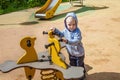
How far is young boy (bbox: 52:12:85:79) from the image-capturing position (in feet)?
17.5

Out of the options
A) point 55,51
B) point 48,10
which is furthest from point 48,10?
point 55,51

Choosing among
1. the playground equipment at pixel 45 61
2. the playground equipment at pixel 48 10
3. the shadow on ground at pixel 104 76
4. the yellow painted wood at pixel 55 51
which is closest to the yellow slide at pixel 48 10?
the playground equipment at pixel 48 10

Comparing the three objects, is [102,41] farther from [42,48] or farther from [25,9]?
[25,9]

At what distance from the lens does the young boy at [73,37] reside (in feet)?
17.5

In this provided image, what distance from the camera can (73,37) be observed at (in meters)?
5.41

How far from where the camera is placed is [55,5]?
506 inches

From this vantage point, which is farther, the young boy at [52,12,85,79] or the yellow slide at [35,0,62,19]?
the yellow slide at [35,0,62,19]

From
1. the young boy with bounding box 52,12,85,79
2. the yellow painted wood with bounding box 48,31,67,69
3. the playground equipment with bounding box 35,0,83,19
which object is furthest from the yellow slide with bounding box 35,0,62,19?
the yellow painted wood with bounding box 48,31,67,69

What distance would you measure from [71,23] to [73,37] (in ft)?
0.91

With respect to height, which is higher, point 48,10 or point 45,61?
point 45,61

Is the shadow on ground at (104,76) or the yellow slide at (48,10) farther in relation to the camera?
the yellow slide at (48,10)

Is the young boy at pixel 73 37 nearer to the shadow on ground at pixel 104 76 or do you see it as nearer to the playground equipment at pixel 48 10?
the shadow on ground at pixel 104 76

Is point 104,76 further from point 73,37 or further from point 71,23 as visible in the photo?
point 71,23

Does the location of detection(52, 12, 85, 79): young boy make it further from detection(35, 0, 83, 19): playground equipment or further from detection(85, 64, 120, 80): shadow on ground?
detection(35, 0, 83, 19): playground equipment
